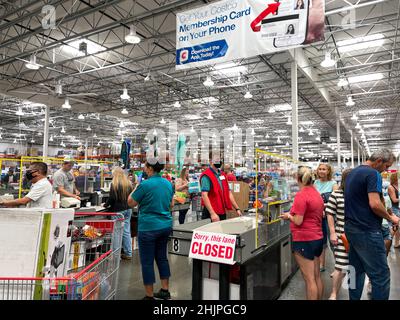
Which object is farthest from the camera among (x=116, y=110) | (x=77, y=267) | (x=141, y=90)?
(x=116, y=110)

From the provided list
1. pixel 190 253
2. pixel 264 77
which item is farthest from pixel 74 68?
pixel 190 253

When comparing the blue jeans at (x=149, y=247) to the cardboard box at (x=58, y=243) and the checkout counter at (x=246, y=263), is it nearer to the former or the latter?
the checkout counter at (x=246, y=263)

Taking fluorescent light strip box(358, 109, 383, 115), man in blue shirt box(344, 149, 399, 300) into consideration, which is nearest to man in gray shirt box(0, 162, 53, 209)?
man in blue shirt box(344, 149, 399, 300)

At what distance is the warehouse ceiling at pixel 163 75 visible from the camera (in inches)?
311

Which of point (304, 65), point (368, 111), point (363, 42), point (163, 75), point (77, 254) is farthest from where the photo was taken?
point (368, 111)

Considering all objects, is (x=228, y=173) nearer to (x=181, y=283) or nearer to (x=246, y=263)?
(x=181, y=283)

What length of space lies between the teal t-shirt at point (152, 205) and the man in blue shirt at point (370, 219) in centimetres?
168

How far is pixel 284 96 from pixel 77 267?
14.4 metres

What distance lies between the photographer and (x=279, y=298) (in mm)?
3350

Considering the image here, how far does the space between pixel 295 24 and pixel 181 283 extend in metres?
3.41

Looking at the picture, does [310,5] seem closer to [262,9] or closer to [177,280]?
[262,9]

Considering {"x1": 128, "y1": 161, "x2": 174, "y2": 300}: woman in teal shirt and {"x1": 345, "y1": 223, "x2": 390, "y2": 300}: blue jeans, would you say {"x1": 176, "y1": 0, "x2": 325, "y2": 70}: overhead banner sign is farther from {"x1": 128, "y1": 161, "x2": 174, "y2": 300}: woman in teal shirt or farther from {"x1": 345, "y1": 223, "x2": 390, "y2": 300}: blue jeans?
{"x1": 345, "y1": 223, "x2": 390, "y2": 300}: blue jeans

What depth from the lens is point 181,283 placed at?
384 centimetres

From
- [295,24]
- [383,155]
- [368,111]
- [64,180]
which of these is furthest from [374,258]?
[368,111]
